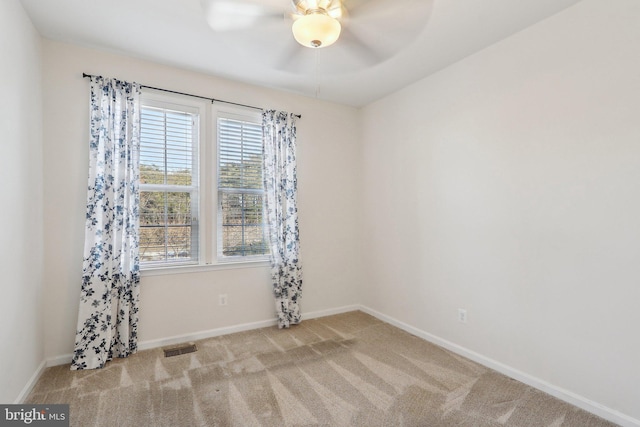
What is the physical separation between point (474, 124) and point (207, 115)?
2593 millimetres

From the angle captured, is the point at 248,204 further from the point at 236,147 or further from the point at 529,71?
the point at 529,71

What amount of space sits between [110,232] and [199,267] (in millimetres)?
848

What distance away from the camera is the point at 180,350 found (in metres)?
2.88

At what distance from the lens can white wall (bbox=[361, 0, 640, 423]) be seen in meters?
1.91

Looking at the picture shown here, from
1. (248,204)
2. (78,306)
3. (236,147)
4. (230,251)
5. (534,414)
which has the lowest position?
(534,414)

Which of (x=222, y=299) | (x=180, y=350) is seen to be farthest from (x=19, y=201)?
(x=222, y=299)

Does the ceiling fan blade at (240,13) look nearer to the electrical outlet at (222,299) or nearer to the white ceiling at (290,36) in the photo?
the white ceiling at (290,36)

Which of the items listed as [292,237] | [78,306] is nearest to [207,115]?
[292,237]

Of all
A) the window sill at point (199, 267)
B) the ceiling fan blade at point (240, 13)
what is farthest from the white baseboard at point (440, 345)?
the ceiling fan blade at point (240, 13)

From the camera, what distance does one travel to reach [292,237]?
11.8 feet

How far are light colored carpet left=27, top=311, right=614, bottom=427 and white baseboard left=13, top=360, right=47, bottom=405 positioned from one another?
4 cm

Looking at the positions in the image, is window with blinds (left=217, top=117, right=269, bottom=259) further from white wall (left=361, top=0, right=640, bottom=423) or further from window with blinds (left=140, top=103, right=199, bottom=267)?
white wall (left=361, top=0, right=640, bottom=423)

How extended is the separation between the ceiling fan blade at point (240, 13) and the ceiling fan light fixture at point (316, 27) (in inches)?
7.3

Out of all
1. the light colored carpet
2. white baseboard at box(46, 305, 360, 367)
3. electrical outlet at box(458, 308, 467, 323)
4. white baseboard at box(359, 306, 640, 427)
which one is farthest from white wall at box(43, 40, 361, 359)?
electrical outlet at box(458, 308, 467, 323)
